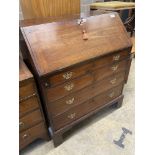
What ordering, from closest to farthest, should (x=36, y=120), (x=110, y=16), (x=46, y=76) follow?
(x=46, y=76) < (x=36, y=120) < (x=110, y=16)

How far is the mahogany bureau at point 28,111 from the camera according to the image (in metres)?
1.05

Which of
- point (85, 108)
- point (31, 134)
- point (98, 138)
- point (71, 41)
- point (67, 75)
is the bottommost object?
point (98, 138)

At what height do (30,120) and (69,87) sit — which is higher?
(69,87)

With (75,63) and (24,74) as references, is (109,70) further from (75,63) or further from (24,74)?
(24,74)

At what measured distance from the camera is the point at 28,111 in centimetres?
117

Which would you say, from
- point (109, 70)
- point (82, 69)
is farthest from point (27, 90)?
point (109, 70)

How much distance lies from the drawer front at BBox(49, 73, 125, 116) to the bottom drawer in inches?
2.2

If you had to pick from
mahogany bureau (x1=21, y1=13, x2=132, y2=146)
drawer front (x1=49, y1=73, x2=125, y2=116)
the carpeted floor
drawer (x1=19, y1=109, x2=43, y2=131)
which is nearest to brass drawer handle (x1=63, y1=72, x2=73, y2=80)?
mahogany bureau (x1=21, y1=13, x2=132, y2=146)

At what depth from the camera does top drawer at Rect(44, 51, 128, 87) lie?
43.5 inches

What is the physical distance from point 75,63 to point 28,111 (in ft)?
1.71

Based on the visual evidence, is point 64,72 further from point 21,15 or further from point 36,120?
point 21,15

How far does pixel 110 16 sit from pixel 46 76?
2.89 feet
